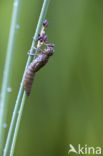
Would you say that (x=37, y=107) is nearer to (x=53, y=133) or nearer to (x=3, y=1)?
(x=53, y=133)

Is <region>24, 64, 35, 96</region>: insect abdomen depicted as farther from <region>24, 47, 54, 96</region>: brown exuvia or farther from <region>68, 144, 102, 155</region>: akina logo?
<region>68, 144, 102, 155</region>: akina logo

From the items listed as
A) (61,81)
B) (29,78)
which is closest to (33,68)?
(29,78)

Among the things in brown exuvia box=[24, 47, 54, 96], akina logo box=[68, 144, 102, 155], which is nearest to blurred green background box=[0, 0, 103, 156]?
akina logo box=[68, 144, 102, 155]

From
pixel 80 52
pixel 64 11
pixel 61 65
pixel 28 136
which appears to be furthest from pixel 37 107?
pixel 64 11

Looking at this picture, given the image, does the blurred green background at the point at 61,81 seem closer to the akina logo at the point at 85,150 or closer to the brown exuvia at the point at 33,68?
the akina logo at the point at 85,150

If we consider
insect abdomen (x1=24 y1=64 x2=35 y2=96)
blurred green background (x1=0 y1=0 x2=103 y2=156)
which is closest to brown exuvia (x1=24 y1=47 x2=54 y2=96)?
insect abdomen (x1=24 y1=64 x2=35 y2=96)

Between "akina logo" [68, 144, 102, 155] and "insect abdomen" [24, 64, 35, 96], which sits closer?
"insect abdomen" [24, 64, 35, 96]

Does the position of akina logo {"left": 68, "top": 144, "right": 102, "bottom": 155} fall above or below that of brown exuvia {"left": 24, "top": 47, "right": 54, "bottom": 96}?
below

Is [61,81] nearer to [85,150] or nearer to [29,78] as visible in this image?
[85,150]
